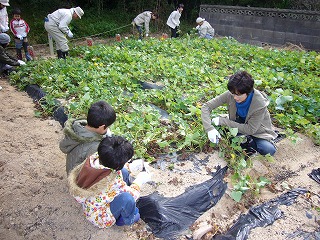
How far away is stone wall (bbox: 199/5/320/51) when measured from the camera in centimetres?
962

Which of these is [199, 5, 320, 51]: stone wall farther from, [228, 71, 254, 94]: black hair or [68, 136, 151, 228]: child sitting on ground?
[68, 136, 151, 228]: child sitting on ground

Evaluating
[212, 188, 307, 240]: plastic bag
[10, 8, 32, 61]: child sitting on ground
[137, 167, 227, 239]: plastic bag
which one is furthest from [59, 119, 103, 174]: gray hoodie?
[10, 8, 32, 61]: child sitting on ground

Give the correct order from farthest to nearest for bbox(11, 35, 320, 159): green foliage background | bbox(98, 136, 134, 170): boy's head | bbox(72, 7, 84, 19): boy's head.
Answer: bbox(72, 7, 84, 19): boy's head < bbox(11, 35, 320, 159): green foliage background < bbox(98, 136, 134, 170): boy's head

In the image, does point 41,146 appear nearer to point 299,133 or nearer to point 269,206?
point 269,206

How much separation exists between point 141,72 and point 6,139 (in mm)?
2417

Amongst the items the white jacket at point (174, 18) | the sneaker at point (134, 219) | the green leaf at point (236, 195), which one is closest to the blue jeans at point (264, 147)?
the green leaf at point (236, 195)

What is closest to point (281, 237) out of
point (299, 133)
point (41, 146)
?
point (299, 133)

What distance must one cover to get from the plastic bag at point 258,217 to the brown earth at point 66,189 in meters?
0.05

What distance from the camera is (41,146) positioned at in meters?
3.19

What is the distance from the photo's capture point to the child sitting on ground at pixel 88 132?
6.92 ft

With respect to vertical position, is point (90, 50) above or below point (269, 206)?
above

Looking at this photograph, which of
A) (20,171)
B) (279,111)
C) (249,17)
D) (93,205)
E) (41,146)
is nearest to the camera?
(93,205)

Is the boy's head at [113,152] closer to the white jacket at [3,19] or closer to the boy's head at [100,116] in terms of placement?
the boy's head at [100,116]

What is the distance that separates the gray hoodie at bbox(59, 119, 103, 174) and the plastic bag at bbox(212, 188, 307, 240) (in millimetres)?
1144
